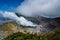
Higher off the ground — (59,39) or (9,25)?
(59,39)

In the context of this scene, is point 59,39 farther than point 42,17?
No

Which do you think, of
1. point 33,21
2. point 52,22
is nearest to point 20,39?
point 52,22

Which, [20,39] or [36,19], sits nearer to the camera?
[20,39]

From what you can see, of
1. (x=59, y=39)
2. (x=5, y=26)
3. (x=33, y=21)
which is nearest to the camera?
(x=59, y=39)

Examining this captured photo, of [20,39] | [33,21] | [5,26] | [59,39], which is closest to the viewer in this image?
[59,39]

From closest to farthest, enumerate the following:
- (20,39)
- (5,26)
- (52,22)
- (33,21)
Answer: (20,39)
(5,26)
(52,22)
(33,21)

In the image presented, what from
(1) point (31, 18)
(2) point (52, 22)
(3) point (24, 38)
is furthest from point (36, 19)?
(3) point (24, 38)

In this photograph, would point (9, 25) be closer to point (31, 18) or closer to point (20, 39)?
point (31, 18)

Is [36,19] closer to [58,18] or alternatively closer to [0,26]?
[58,18]

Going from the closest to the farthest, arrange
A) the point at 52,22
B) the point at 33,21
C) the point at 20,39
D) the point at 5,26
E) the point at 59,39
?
1. the point at 59,39
2. the point at 20,39
3. the point at 5,26
4. the point at 52,22
5. the point at 33,21
